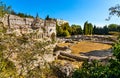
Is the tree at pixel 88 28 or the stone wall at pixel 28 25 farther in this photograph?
the tree at pixel 88 28

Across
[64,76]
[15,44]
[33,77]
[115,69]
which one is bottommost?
[64,76]

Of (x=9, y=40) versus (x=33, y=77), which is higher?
(x=9, y=40)

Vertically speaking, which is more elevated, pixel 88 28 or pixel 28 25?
pixel 28 25

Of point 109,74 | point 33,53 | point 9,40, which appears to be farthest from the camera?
point 33,53

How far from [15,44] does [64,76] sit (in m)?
16.8

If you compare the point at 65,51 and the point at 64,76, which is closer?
the point at 64,76

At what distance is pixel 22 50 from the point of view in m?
18.1

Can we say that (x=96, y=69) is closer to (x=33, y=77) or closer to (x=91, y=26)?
(x=33, y=77)

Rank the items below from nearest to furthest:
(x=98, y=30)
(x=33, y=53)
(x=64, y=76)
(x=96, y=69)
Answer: (x=96, y=69) → (x=33, y=53) → (x=64, y=76) → (x=98, y=30)

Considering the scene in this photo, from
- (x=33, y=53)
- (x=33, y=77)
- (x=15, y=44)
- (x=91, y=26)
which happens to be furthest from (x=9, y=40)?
(x=91, y=26)

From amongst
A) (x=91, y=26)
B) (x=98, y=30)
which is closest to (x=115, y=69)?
(x=91, y=26)

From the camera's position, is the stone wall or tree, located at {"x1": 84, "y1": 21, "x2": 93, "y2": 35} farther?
tree, located at {"x1": 84, "y1": 21, "x2": 93, "y2": 35}

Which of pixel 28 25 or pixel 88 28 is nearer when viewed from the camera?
pixel 28 25

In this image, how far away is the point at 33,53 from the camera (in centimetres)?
1847
